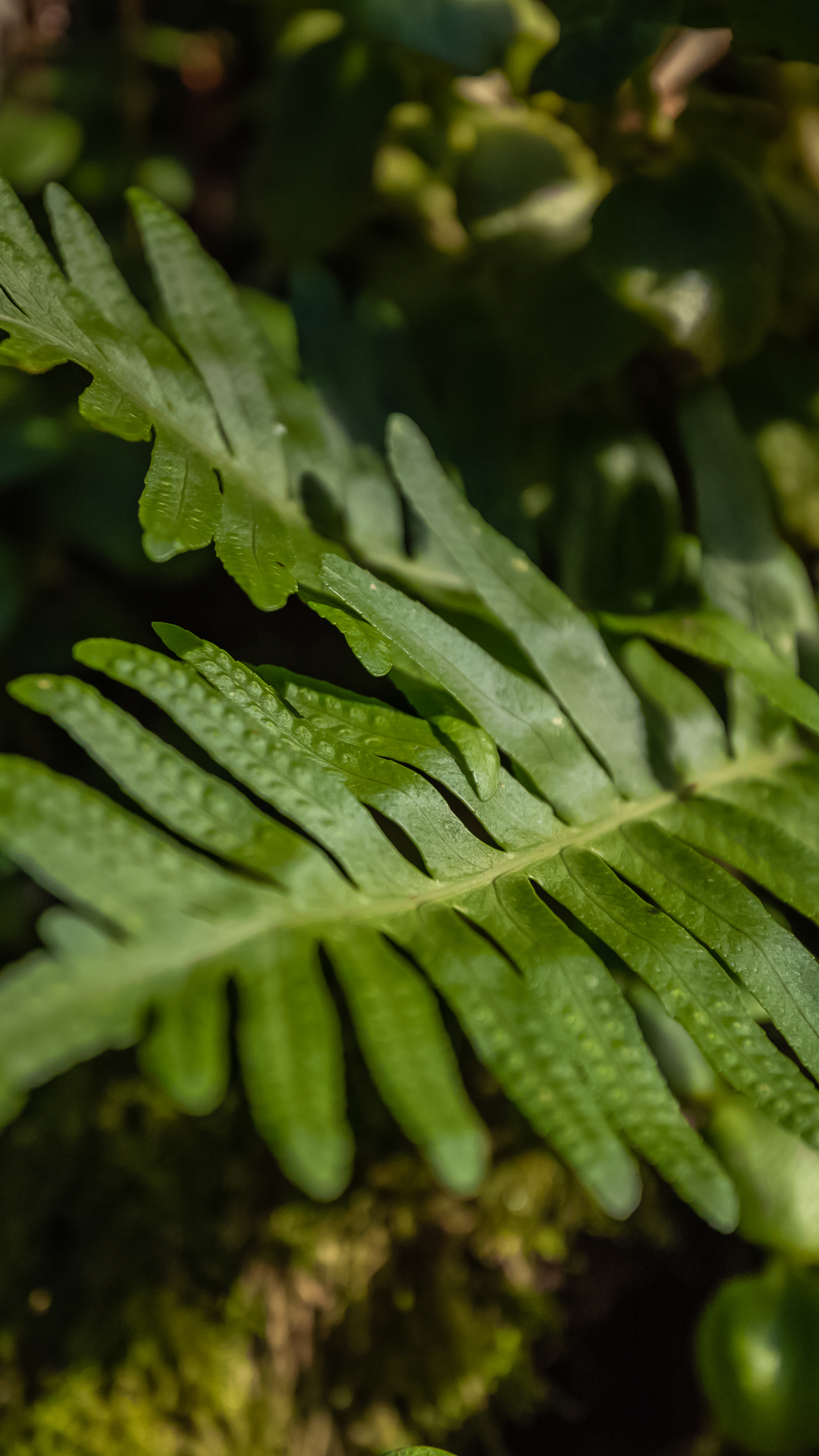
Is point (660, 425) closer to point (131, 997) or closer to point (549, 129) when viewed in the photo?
point (549, 129)

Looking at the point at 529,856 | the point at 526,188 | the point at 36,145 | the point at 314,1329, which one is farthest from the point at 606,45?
the point at 314,1329

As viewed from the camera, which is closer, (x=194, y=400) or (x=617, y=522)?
(x=194, y=400)

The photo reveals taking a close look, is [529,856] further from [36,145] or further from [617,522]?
[36,145]

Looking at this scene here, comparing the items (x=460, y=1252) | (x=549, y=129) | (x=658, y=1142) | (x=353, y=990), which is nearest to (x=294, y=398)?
(x=549, y=129)

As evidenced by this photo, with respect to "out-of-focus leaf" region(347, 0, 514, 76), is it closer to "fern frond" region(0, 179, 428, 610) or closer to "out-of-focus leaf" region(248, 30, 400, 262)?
"out-of-focus leaf" region(248, 30, 400, 262)

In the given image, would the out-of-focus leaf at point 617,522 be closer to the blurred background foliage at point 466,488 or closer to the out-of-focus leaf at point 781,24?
the blurred background foliage at point 466,488

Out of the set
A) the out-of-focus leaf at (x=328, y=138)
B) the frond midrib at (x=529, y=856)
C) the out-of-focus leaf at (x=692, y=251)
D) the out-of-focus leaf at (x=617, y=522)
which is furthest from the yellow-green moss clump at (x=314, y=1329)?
the out-of-focus leaf at (x=328, y=138)

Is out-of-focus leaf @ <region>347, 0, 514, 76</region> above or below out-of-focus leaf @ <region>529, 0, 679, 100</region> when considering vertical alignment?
above

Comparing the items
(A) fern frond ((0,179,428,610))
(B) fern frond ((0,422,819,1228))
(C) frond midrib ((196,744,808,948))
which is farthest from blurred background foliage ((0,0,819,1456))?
(B) fern frond ((0,422,819,1228))
